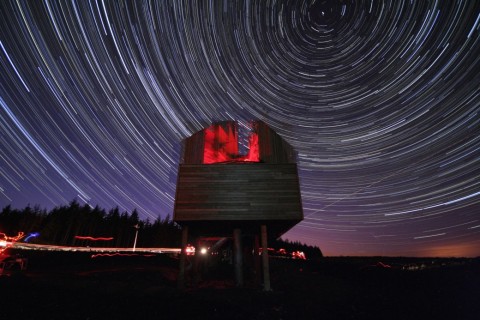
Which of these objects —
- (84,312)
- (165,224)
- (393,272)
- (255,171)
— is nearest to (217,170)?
(255,171)

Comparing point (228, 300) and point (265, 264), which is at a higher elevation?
point (265, 264)

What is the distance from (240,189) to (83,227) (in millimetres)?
58172

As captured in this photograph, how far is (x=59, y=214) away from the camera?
54.7 metres

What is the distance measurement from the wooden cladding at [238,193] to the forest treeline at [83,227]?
141 feet

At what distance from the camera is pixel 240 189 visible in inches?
545

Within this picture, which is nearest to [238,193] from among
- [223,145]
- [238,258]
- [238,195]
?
[238,195]

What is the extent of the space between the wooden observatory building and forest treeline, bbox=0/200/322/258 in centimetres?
4255

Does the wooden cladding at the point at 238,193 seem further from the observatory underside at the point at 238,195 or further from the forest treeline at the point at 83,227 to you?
the forest treeline at the point at 83,227

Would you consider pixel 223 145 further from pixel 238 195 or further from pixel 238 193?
pixel 238 195

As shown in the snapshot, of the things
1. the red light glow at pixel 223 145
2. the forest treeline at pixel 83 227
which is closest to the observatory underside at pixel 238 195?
the red light glow at pixel 223 145

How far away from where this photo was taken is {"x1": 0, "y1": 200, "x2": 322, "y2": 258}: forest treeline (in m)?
50.4

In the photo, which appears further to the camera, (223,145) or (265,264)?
(223,145)

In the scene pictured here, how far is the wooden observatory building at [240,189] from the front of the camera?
13.3 meters

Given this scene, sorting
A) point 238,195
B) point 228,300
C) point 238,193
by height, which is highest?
point 238,193
